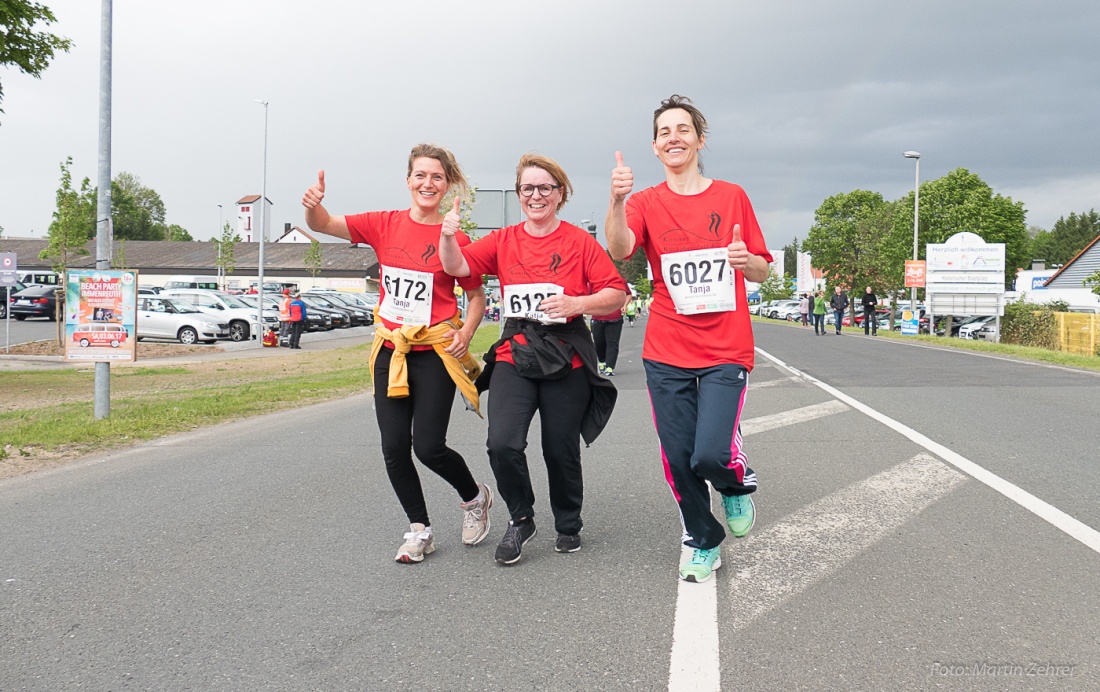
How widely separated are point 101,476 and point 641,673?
17.6ft

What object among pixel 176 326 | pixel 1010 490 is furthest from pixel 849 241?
pixel 1010 490

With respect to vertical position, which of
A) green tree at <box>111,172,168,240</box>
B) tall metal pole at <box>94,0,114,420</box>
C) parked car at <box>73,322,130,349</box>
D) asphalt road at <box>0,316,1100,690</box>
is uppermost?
green tree at <box>111,172,168,240</box>

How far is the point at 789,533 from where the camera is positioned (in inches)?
193

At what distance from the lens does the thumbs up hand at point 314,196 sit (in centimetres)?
438

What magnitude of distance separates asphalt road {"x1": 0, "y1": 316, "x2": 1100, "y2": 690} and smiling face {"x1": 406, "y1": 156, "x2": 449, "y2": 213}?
5.52 ft

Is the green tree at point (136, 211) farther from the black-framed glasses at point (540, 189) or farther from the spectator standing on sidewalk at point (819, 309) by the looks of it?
the black-framed glasses at point (540, 189)

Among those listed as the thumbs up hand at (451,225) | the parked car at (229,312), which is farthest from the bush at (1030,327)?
the thumbs up hand at (451,225)

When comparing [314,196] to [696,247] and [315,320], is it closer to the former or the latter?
[696,247]

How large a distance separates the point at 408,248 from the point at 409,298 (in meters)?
0.24

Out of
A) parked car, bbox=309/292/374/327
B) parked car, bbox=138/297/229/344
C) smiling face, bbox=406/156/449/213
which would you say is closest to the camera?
smiling face, bbox=406/156/449/213

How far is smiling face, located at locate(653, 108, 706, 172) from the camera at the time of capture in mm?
4121

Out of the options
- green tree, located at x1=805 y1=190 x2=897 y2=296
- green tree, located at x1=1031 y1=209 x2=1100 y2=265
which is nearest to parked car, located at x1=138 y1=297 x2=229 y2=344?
green tree, located at x1=805 y1=190 x2=897 y2=296

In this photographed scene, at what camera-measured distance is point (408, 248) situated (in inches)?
175

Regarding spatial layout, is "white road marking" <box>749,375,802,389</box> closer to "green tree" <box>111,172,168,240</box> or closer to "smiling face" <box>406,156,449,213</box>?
"smiling face" <box>406,156,449,213</box>
